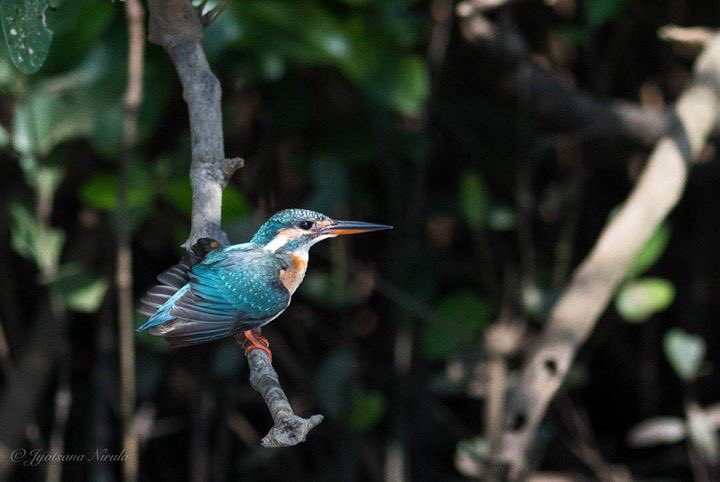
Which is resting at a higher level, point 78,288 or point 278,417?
point 278,417

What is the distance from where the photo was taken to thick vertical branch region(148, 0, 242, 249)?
1.81 m

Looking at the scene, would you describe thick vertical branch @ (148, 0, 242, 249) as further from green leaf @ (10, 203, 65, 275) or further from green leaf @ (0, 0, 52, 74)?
green leaf @ (10, 203, 65, 275)

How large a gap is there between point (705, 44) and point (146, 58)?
1.59 m

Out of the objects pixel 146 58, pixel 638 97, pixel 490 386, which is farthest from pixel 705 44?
pixel 146 58

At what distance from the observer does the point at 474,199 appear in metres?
3.39

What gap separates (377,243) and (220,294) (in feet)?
5.84

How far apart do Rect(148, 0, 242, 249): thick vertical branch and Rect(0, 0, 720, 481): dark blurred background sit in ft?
3.15

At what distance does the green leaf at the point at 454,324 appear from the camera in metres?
3.46

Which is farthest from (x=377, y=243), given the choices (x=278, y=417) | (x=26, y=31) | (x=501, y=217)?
(x=278, y=417)

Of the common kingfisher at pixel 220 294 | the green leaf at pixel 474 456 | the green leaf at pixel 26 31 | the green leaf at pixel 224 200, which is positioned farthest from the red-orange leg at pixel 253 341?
the green leaf at pixel 474 456

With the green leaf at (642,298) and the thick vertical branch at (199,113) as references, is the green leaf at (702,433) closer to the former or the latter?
the green leaf at (642,298)

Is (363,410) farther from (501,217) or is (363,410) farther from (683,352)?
(683,352)

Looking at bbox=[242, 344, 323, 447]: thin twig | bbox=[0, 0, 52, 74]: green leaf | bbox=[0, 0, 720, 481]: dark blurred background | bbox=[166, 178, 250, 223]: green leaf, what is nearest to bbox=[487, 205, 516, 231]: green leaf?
bbox=[0, 0, 720, 481]: dark blurred background

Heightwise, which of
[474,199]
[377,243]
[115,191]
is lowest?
[377,243]
